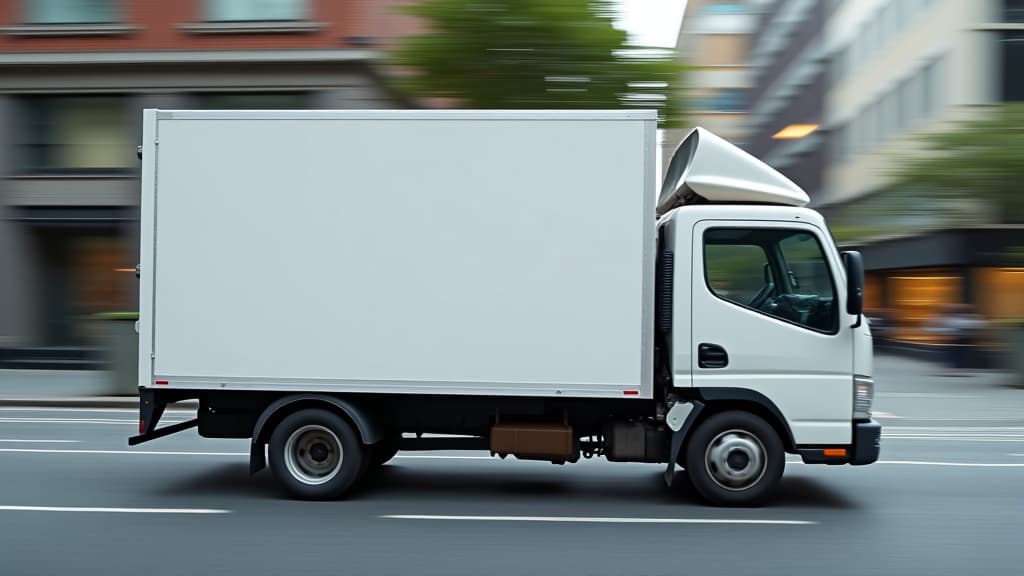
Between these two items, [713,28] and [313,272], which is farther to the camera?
[713,28]

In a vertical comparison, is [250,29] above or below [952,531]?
above

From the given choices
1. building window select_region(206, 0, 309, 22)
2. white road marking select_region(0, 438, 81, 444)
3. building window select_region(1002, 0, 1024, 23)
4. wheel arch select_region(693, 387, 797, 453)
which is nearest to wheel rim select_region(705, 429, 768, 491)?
wheel arch select_region(693, 387, 797, 453)

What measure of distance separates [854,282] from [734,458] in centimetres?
158

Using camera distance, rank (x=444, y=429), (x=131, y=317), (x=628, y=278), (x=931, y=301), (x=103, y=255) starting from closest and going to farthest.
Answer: (x=628, y=278) < (x=444, y=429) < (x=131, y=317) < (x=103, y=255) < (x=931, y=301)

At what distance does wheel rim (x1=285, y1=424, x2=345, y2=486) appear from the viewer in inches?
296

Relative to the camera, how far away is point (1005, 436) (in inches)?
491

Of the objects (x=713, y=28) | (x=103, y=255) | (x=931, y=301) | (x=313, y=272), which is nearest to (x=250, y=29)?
(x=103, y=255)

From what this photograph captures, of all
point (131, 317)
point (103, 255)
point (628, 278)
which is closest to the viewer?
point (628, 278)

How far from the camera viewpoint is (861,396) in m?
7.27

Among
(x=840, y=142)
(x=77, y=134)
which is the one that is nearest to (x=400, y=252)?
(x=77, y=134)

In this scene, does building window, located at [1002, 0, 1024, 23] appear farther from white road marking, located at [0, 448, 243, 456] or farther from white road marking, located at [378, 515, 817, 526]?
white road marking, located at [0, 448, 243, 456]

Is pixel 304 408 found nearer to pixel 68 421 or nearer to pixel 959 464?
pixel 959 464

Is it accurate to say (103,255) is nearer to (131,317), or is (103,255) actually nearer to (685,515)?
(131,317)

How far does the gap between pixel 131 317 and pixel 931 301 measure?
795 inches
